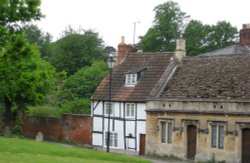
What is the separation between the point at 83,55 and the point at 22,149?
59972 mm

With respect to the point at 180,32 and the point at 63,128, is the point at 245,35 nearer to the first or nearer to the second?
the point at 63,128

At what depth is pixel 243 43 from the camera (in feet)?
172

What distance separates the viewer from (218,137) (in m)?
35.2

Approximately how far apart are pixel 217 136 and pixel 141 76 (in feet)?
35.6

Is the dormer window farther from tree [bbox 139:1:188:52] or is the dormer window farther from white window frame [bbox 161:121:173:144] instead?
tree [bbox 139:1:188:52]

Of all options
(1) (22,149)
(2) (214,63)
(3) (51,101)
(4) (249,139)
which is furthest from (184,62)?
(3) (51,101)

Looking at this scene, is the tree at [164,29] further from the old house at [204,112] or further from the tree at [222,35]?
the old house at [204,112]

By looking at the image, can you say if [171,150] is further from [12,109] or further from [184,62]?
[12,109]

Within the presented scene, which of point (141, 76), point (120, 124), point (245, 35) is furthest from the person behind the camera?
point (245, 35)

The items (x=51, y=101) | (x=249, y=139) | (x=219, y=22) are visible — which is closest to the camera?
(x=249, y=139)

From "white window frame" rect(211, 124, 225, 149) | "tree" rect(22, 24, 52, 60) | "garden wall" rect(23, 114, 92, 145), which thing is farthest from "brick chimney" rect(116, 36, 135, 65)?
"tree" rect(22, 24, 52, 60)

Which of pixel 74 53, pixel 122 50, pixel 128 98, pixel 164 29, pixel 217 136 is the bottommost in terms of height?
pixel 217 136

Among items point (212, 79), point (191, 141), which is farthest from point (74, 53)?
point (191, 141)

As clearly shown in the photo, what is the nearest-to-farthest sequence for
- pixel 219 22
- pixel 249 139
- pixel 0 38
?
pixel 0 38 < pixel 249 139 < pixel 219 22
